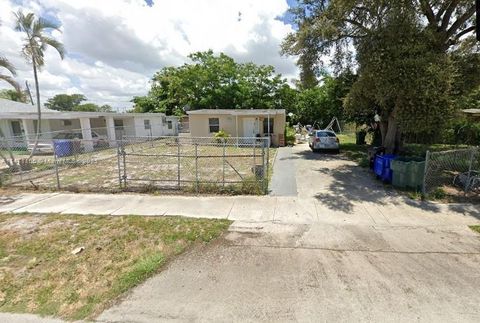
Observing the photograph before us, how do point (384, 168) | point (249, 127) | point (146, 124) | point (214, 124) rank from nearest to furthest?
point (384, 168) → point (249, 127) → point (214, 124) → point (146, 124)

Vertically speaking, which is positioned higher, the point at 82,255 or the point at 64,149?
the point at 64,149

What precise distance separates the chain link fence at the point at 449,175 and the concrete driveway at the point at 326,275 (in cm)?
204

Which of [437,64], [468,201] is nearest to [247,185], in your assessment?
[468,201]

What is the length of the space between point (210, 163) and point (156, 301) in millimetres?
9789

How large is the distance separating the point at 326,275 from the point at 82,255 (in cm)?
406

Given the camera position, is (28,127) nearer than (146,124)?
Yes

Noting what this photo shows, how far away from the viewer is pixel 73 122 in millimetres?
22141

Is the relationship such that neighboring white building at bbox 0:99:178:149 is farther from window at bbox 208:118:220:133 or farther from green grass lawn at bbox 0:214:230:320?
green grass lawn at bbox 0:214:230:320

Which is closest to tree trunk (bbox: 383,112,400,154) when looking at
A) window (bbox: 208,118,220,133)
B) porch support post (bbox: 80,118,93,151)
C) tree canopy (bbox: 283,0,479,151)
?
tree canopy (bbox: 283,0,479,151)

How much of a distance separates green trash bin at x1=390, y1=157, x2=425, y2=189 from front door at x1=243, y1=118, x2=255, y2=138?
1285cm

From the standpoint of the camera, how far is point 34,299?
3367 mm

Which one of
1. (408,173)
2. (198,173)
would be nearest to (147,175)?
(198,173)

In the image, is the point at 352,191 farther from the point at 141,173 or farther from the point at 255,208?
the point at 141,173


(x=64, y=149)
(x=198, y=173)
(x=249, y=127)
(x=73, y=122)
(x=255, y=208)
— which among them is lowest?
(x=255, y=208)
